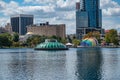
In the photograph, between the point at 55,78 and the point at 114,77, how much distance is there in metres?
7.69

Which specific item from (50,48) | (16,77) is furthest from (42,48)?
(16,77)

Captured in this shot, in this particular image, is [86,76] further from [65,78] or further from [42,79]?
[42,79]

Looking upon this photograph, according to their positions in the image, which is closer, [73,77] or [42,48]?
[73,77]

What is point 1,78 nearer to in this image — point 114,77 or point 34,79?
point 34,79

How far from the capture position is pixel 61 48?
611ft

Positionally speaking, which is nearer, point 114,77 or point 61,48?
point 114,77

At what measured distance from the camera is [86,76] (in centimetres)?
4750

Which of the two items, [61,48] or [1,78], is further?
[61,48]

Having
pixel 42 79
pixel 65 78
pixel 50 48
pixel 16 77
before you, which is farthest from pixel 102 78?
pixel 50 48

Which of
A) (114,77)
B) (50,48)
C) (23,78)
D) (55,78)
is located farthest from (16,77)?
(50,48)

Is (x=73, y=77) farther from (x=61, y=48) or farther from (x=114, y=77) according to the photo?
(x=61, y=48)

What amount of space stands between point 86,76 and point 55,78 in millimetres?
4217

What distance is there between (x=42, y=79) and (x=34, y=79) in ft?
3.47

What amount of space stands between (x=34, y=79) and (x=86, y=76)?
699 cm
